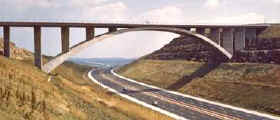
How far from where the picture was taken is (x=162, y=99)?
5641 centimetres

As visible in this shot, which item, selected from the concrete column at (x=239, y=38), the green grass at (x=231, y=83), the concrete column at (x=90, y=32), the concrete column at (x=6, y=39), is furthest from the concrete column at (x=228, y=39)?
the concrete column at (x=6, y=39)

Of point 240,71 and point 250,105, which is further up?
point 240,71

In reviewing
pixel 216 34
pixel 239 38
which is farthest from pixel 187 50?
pixel 216 34

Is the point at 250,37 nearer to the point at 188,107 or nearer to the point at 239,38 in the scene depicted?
the point at 239,38

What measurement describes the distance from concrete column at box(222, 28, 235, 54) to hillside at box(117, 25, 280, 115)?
3.79 meters

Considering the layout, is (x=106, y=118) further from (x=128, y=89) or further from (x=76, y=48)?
(x=128, y=89)

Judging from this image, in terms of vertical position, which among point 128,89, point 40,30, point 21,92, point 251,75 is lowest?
point 128,89

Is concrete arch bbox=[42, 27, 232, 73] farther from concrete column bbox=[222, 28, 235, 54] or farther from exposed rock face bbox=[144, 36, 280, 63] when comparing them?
exposed rock face bbox=[144, 36, 280, 63]

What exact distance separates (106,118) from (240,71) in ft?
143

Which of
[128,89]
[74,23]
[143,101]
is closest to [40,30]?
[74,23]

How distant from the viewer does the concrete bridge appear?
45.8 m

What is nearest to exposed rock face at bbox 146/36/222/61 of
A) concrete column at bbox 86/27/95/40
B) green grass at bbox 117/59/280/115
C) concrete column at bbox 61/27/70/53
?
green grass at bbox 117/59/280/115

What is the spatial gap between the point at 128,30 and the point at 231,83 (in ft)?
74.9

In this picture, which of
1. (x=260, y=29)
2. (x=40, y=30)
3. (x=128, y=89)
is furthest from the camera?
(x=260, y=29)
